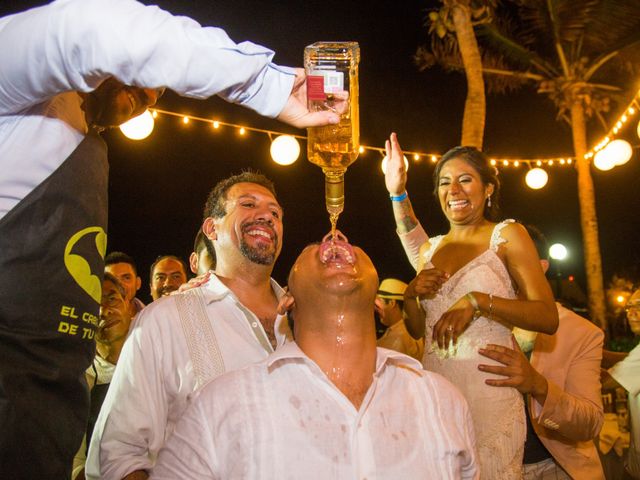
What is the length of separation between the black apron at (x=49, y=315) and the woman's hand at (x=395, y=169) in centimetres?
230

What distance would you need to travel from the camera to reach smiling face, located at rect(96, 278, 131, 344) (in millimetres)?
4359

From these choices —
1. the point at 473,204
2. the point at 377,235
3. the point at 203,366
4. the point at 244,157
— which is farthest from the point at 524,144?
the point at 203,366

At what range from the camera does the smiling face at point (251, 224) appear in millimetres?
3309

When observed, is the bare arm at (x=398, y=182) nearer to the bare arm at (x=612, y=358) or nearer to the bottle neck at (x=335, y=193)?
the bottle neck at (x=335, y=193)

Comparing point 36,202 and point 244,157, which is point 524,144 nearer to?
point 244,157

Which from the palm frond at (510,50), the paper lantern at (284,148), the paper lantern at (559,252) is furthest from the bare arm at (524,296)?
the paper lantern at (559,252)

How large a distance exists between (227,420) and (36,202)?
2.89ft

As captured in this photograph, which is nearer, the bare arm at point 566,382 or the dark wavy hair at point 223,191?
the bare arm at point 566,382

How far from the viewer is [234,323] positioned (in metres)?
2.76

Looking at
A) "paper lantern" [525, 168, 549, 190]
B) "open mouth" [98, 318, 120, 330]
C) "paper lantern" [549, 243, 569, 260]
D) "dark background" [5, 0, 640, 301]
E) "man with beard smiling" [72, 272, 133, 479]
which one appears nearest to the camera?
"man with beard smiling" [72, 272, 133, 479]

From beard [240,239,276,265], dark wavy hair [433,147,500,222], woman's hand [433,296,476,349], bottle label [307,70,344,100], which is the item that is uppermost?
dark wavy hair [433,147,500,222]

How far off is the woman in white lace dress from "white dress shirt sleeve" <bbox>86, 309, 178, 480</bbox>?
53.4 inches

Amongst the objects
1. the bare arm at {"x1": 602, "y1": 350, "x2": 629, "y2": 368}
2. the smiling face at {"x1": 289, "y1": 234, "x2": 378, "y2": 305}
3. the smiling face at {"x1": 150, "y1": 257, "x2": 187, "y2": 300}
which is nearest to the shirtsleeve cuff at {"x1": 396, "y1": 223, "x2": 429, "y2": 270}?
the smiling face at {"x1": 289, "y1": 234, "x2": 378, "y2": 305}

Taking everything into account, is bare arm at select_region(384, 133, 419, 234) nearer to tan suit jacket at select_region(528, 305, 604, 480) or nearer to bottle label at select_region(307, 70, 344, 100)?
tan suit jacket at select_region(528, 305, 604, 480)
